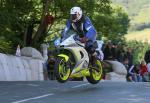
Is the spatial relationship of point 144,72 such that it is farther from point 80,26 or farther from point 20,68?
point 80,26

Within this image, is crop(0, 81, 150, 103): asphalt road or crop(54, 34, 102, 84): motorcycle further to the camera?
crop(54, 34, 102, 84): motorcycle

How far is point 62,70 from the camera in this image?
39.9ft

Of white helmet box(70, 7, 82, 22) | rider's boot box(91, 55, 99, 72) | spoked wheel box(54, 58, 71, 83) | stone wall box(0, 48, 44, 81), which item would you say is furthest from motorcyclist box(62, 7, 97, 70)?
stone wall box(0, 48, 44, 81)

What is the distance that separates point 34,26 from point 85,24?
762 inches

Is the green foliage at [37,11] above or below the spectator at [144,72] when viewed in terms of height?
above

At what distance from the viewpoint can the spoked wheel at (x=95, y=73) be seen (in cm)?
1336

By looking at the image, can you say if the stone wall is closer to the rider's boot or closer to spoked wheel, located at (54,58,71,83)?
the rider's boot

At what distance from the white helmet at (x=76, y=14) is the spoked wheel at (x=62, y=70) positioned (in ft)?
3.56

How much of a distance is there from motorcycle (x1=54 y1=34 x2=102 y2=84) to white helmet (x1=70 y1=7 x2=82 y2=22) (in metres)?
0.39

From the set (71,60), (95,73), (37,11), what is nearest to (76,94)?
(71,60)

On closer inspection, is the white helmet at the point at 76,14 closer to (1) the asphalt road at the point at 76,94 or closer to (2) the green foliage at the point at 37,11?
(1) the asphalt road at the point at 76,94

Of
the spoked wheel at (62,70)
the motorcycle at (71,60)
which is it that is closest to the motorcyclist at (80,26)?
the motorcycle at (71,60)

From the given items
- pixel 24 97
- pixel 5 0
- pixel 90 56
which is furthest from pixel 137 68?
pixel 24 97

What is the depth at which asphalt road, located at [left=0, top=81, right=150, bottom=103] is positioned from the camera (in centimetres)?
1009
